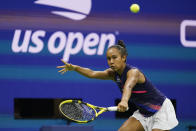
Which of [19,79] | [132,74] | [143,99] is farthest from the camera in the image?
[19,79]

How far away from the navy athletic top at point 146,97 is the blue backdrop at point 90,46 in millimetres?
3116

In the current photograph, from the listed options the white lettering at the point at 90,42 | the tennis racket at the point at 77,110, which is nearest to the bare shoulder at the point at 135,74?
the tennis racket at the point at 77,110

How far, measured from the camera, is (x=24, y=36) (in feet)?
29.5

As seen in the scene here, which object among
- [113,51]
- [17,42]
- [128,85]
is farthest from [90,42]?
[128,85]

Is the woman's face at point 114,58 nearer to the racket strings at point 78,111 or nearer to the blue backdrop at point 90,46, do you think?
the racket strings at point 78,111

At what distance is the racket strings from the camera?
5.71m

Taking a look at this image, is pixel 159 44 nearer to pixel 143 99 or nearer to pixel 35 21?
pixel 35 21

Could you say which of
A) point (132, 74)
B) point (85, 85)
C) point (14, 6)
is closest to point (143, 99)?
point (132, 74)

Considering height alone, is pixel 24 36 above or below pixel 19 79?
above

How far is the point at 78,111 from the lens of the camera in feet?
18.9

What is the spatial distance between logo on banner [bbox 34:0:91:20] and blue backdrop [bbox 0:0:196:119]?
2 cm

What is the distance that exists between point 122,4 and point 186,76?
2054mm

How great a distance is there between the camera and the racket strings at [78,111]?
18.7 ft

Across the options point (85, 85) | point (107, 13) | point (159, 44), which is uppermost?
point (107, 13)
